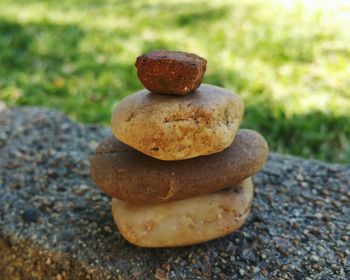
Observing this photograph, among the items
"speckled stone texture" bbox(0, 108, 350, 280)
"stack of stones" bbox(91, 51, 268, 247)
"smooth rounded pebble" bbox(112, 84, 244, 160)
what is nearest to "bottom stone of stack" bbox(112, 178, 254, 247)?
"stack of stones" bbox(91, 51, 268, 247)

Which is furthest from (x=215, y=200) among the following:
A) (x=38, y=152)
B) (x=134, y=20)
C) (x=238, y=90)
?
(x=134, y=20)

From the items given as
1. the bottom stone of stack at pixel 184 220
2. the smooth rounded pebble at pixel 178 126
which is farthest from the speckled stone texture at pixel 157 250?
the smooth rounded pebble at pixel 178 126

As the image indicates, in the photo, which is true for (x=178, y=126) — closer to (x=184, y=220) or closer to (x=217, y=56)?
(x=184, y=220)

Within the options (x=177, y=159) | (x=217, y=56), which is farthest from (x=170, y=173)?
(x=217, y=56)

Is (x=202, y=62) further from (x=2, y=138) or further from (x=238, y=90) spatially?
(x=238, y=90)

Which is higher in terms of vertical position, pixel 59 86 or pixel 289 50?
pixel 289 50

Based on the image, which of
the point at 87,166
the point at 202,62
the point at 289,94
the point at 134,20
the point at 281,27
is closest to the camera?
the point at 202,62

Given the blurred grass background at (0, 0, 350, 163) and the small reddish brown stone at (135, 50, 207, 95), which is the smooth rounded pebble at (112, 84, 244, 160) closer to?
the small reddish brown stone at (135, 50, 207, 95)

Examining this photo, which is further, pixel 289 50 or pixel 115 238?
pixel 289 50
